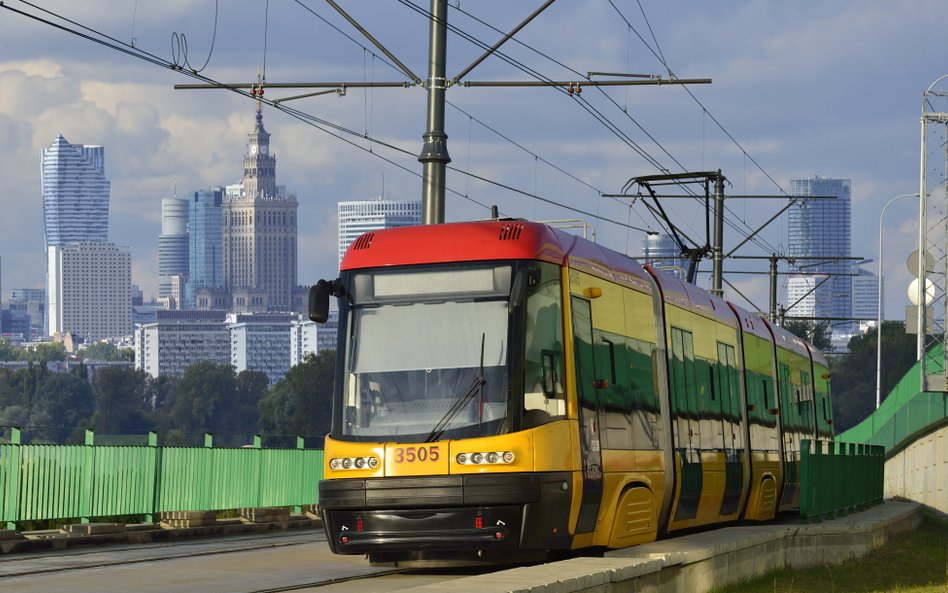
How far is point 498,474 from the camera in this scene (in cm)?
1414

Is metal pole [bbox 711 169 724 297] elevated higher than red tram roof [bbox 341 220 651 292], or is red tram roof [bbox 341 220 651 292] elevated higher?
metal pole [bbox 711 169 724 297]

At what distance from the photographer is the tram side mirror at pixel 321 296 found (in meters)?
15.1

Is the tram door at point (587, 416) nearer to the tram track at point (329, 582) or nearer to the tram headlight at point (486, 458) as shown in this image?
the tram headlight at point (486, 458)

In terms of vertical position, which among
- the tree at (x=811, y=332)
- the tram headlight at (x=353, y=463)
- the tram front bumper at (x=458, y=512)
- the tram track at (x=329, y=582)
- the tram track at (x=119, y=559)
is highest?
the tree at (x=811, y=332)

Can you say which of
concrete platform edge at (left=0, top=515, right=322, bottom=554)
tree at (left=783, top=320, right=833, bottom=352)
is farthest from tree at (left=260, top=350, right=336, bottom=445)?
concrete platform edge at (left=0, top=515, right=322, bottom=554)

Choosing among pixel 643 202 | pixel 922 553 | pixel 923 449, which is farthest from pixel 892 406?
pixel 922 553

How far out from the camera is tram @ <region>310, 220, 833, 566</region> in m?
14.3

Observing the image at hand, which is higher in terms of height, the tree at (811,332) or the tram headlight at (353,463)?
the tree at (811,332)

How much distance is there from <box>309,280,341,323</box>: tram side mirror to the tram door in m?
2.13

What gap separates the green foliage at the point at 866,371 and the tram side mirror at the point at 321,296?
132m

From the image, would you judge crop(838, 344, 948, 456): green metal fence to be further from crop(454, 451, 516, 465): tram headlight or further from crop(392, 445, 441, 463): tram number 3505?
crop(392, 445, 441, 463): tram number 3505

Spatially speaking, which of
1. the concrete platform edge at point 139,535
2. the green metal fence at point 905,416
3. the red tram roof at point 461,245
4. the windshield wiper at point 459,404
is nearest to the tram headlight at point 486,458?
the windshield wiper at point 459,404

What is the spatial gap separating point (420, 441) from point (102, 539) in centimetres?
774

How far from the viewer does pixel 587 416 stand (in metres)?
Answer: 15.1
